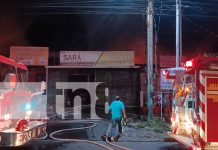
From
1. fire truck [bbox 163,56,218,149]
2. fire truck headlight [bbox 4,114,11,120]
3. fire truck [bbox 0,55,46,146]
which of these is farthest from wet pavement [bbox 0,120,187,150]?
fire truck [bbox 163,56,218,149]

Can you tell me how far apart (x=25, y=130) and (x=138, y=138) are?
568 cm

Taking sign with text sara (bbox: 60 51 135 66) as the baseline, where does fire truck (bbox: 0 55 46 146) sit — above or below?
below

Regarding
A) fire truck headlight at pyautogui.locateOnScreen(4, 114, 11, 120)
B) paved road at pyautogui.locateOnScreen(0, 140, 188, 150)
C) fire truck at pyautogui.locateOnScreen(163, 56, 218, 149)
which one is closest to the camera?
fire truck at pyautogui.locateOnScreen(163, 56, 218, 149)

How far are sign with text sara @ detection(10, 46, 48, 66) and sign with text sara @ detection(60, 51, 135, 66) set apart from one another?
1245 mm

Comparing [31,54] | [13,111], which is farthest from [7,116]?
[31,54]

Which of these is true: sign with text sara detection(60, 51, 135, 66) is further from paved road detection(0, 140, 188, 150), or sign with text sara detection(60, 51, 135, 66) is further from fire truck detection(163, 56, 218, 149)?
fire truck detection(163, 56, 218, 149)

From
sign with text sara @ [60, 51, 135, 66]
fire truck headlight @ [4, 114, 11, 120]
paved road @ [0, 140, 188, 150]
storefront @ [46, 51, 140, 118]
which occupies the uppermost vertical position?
sign with text sara @ [60, 51, 135, 66]

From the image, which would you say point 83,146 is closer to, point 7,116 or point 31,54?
point 7,116

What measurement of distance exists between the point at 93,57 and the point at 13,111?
1720cm

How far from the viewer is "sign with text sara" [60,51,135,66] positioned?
81.0 feet

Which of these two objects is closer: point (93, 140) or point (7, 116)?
point (7, 116)

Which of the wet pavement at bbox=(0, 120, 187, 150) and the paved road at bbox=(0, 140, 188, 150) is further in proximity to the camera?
the wet pavement at bbox=(0, 120, 187, 150)

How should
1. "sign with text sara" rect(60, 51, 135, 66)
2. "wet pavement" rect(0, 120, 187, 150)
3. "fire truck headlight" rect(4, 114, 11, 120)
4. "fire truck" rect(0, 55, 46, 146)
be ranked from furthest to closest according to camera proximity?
"sign with text sara" rect(60, 51, 135, 66) < "wet pavement" rect(0, 120, 187, 150) < "fire truck headlight" rect(4, 114, 11, 120) < "fire truck" rect(0, 55, 46, 146)

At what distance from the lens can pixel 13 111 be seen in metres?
7.95
